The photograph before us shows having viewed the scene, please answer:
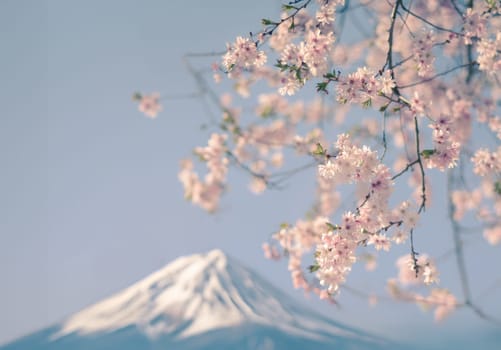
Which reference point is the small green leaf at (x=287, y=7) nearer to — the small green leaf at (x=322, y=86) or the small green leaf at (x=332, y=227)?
the small green leaf at (x=322, y=86)

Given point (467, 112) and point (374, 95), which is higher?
point (467, 112)

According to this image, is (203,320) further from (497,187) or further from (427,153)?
(427,153)

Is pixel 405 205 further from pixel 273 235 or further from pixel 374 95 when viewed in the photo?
pixel 273 235

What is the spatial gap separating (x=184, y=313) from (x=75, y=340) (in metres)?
7.29

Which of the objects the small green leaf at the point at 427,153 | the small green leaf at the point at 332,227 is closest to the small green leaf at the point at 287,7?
the small green leaf at the point at 427,153

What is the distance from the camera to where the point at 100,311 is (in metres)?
29.1

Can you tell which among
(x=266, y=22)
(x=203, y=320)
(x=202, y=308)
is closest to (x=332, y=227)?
(x=266, y=22)

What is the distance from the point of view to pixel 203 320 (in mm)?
29047

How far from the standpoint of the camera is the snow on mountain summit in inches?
1076

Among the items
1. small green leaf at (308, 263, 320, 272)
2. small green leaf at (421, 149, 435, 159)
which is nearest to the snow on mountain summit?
small green leaf at (308, 263, 320, 272)

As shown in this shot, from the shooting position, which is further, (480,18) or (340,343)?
(340,343)

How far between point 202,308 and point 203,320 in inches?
30.0

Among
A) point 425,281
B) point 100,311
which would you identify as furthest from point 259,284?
point 425,281

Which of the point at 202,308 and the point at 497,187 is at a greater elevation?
the point at 202,308
